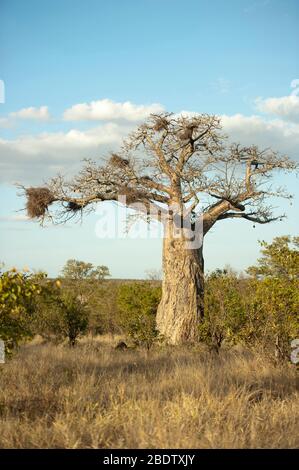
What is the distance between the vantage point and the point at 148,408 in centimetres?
514

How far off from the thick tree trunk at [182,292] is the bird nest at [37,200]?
3264mm

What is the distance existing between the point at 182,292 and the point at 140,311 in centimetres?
370

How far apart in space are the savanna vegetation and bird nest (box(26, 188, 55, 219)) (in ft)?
15.5

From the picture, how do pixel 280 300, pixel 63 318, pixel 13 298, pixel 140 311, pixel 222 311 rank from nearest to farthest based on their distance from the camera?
pixel 13 298
pixel 280 300
pixel 222 311
pixel 63 318
pixel 140 311

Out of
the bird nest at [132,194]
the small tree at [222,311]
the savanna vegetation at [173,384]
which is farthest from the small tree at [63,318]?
the small tree at [222,311]

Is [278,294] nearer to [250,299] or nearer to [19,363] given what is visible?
[250,299]

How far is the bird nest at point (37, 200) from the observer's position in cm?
1380

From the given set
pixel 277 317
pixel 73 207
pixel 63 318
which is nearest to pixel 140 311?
pixel 63 318

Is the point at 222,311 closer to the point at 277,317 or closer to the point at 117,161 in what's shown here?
the point at 277,317

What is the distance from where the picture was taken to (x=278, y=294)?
802 cm

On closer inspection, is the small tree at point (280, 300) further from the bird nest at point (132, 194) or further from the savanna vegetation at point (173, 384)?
the bird nest at point (132, 194)

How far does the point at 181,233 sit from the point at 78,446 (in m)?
9.04

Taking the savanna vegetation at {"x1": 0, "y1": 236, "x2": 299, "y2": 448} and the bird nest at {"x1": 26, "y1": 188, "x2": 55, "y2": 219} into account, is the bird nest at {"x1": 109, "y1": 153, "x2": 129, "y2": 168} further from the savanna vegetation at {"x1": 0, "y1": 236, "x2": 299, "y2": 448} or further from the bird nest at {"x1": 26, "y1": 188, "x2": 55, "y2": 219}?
the savanna vegetation at {"x1": 0, "y1": 236, "x2": 299, "y2": 448}
